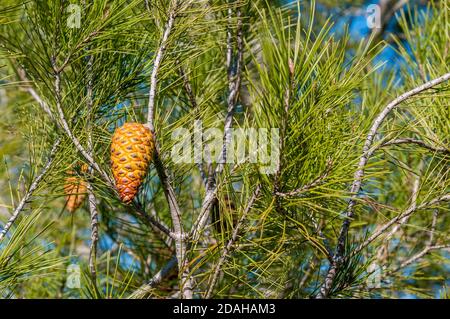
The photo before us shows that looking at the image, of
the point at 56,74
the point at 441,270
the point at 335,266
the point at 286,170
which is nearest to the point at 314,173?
the point at 286,170

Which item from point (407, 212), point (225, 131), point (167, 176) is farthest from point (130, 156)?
point (407, 212)

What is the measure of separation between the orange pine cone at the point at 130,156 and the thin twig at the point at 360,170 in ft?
0.69

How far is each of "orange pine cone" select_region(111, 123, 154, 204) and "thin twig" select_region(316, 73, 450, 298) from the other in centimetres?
21

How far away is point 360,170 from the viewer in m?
0.65

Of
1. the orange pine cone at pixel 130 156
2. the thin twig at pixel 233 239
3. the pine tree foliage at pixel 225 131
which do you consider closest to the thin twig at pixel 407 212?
the pine tree foliage at pixel 225 131

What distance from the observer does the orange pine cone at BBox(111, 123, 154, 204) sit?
2.07 feet

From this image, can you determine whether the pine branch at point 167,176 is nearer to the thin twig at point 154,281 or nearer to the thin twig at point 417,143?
the thin twig at point 154,281

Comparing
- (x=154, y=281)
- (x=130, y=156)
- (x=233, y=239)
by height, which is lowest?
(x=154, y=281)

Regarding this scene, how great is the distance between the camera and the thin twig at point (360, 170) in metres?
0.63

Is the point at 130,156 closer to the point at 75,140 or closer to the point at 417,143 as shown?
the point at 75,140

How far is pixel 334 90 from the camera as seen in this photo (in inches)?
24.1

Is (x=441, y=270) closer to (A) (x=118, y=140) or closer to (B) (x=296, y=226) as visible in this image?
(B) (x=296, y=226)

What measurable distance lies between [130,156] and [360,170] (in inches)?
9.2

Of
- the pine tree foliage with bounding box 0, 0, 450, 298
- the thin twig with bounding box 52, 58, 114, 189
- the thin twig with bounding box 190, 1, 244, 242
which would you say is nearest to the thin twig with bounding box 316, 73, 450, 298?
the pine tree foliage with bounding box 0, 0, 450, 298
